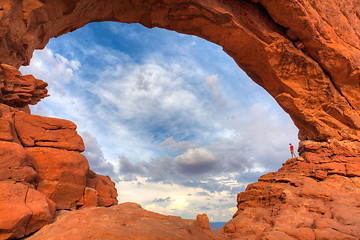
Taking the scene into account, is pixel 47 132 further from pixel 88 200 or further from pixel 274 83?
pixel 274 83

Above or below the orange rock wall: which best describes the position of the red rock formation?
below

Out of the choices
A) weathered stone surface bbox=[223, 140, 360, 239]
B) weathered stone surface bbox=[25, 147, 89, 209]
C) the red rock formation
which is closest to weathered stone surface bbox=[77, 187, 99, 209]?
weathered stone surface bbox=[25, 147, 89, 209]

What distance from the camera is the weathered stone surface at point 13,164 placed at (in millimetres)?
6871

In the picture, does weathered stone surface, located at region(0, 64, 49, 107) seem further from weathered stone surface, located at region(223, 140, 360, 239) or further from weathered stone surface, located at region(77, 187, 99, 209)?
weathered stone surface, located at region(223, 140, 360, 239)

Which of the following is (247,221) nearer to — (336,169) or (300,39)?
(336,169)

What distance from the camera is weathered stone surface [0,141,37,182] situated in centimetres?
687

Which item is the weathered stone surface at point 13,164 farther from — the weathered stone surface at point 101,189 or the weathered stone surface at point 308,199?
the weathered stone surface at point 308,199

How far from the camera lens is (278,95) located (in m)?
17.0

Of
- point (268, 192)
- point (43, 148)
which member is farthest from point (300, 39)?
point (43, 148)

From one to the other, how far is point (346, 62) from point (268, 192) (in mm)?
11420

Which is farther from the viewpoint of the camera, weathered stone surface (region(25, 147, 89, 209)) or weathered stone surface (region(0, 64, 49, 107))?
weathered stone surface (region(0, 64, 49, 107))

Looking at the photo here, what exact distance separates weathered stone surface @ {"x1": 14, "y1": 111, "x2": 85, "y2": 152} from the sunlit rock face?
5 cm

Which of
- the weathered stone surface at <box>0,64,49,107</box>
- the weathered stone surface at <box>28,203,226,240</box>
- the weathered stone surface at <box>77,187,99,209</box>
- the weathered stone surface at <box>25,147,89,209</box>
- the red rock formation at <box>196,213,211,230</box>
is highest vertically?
the weathered stone surface at <box>0,64,49,107</box>

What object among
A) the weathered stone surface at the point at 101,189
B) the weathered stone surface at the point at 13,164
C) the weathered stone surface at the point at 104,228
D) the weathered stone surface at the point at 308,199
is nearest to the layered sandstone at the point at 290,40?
the weathered stone surface at the point at 308,199
